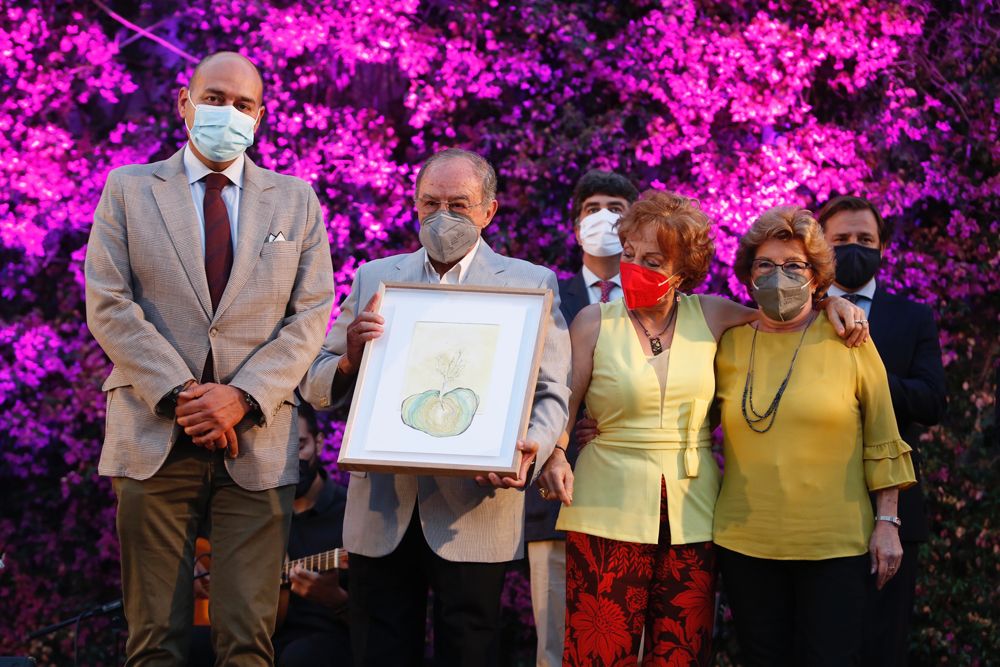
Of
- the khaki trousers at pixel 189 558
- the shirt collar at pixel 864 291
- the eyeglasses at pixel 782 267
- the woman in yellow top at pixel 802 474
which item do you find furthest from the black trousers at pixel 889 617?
the khaki trousers at pixel 189 558

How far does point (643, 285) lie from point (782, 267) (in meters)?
0.44

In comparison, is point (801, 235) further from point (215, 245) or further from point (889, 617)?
point (215, 245)

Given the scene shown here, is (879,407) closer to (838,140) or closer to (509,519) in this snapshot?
(509,519)

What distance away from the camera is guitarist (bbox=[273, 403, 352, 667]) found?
4.51 meters

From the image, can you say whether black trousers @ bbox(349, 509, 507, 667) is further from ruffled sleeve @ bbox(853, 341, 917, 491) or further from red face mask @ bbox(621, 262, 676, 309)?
ruffled sleeve @ bbox(853, 341, 917, 491)

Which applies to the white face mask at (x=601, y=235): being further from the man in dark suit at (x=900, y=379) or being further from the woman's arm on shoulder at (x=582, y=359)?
the woman's arm on shoulder at (x=582, y=359)

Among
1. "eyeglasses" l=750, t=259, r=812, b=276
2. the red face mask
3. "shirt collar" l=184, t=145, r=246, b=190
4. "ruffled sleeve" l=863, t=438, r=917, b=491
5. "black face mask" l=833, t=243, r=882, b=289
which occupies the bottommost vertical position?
"ruffled sleeve" l=863, t=438, r=917, b=491

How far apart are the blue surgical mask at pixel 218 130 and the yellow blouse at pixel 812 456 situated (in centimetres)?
169

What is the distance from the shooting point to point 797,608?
10.6 feet

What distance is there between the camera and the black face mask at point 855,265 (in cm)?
407

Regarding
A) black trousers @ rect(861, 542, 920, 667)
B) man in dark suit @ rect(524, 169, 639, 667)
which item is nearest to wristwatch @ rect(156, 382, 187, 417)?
man in dark suit @ rect(524, 169, 639, 667)

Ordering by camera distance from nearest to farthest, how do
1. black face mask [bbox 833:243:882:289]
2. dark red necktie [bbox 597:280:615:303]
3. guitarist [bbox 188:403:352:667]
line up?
black face mask [bbox 833:243:882:289] < dark red necktie [bbox 597:280:615:303] < guitarist [bbox 188:403:352:667]

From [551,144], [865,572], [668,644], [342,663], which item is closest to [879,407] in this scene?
[865,572]

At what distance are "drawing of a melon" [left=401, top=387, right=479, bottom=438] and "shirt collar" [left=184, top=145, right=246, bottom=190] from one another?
34.2 inches
